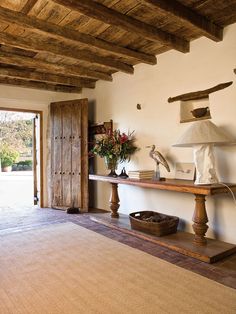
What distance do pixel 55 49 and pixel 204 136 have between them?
2.19 m

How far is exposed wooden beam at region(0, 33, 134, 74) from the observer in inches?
122

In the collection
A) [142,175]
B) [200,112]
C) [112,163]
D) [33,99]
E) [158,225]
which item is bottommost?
[158,225]

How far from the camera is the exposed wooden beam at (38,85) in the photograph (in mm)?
4680

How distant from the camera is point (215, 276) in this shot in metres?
2.27

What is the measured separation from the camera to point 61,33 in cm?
292

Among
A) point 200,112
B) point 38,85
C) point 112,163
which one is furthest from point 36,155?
point 200,112

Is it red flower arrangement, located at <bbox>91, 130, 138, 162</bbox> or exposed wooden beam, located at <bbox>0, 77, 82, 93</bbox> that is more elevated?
exposed wooden beam, located at <bbox>0, 77, 82, 93</bbox>

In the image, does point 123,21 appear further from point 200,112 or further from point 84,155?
point 84,155

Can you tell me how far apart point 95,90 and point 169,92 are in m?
1.94

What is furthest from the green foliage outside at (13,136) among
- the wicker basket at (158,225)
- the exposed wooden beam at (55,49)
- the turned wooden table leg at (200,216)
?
the turned wooden table leg at (200,216)

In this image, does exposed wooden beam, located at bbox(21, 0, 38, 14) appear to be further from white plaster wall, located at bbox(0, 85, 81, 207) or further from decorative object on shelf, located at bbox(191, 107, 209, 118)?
white plaster wall, located at bbox(0, 85, 81, 207)

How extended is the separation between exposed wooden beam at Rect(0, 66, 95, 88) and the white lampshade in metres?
2.77

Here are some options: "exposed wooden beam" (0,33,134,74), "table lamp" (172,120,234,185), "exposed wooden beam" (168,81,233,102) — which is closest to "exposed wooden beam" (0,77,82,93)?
"exposed wooden beam" (0,33,134,74)

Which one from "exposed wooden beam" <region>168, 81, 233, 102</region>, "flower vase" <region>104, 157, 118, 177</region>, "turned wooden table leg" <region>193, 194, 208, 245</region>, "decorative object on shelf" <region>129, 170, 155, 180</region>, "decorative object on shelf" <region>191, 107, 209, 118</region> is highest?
"exposed wooden beam" <region>168, 81, 233, 102</region>
